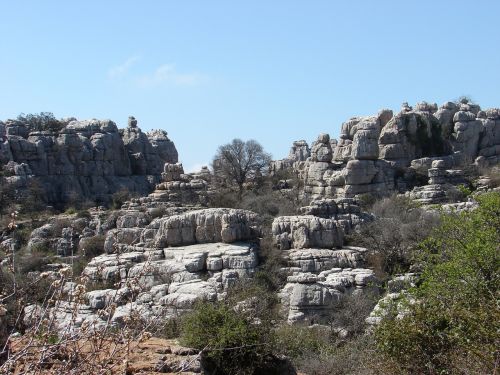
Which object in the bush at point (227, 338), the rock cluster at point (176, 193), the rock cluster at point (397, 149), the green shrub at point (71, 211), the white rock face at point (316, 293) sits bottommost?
the white rock face at point (316, 293)

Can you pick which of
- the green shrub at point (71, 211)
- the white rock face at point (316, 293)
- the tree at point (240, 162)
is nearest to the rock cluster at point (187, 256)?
the white rock face at point (316, 293)

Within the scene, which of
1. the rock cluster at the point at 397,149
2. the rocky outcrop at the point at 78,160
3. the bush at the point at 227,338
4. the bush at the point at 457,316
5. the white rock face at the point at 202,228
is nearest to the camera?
the bush at the point at 457,316

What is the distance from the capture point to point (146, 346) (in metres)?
10.1

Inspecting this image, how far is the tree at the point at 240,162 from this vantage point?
134 ft

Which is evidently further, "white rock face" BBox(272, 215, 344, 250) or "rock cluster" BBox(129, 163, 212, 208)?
"rock cluster" BBox(129, 163, 212, 208)

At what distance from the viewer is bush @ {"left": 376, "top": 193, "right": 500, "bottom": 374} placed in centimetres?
854

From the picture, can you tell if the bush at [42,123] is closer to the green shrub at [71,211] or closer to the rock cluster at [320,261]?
the green shrub at [71,211]

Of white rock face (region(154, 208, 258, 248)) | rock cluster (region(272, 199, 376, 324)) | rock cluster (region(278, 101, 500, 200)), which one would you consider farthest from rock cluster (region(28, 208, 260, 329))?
rock cluster (region(278, 101, 500, 200))

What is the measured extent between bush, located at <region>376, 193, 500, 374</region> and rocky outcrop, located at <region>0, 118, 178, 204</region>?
2981cm

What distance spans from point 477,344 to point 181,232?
1690cm

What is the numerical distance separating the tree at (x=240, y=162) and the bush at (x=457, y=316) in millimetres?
28042

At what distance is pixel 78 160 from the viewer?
41906 mm

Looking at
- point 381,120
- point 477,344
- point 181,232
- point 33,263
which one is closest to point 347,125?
point 381,120

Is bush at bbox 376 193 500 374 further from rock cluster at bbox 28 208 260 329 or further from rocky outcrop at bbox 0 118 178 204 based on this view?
rocky outcrop at bbox 0 118 178 204
